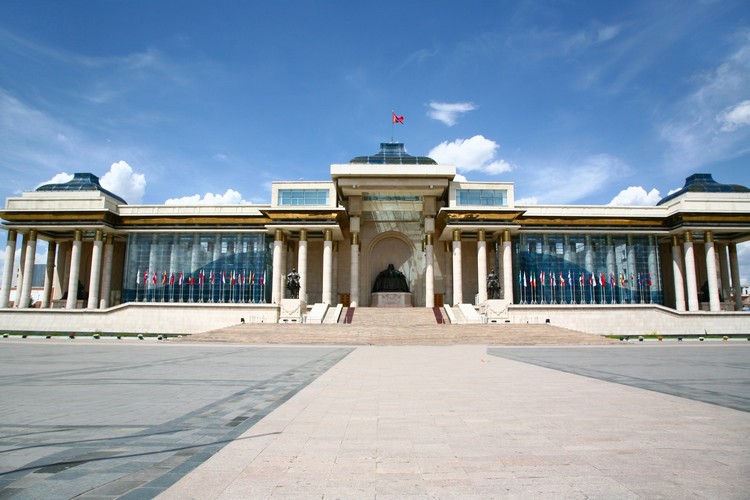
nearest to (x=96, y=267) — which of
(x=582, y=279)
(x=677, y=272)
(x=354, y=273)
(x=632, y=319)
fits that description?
(x=354, y=273)

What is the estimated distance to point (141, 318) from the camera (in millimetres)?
44625

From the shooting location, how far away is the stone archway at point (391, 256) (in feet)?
180

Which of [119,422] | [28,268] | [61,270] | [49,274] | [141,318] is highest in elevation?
[61,270]

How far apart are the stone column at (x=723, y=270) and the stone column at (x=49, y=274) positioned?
2765 inches

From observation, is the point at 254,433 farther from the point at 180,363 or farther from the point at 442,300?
the point at 442,300

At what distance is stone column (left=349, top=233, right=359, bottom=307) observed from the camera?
48.1 metres

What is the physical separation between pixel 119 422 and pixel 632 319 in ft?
150

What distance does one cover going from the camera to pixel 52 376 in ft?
37.5

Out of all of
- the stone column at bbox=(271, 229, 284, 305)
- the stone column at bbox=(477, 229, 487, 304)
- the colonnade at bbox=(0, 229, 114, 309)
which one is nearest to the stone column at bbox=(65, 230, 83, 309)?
the colonnade at bbox=(0, 229, 114, 309)

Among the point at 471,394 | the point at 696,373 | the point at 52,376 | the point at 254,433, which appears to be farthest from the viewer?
the point at 696,373

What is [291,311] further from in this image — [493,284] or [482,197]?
[482,197]

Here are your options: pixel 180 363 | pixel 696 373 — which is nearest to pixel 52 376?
pixel 180 363

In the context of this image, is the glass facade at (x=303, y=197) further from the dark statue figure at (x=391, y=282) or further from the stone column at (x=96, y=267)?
the stone column at (x=96, y=267)

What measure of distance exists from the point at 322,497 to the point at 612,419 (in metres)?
4.54
